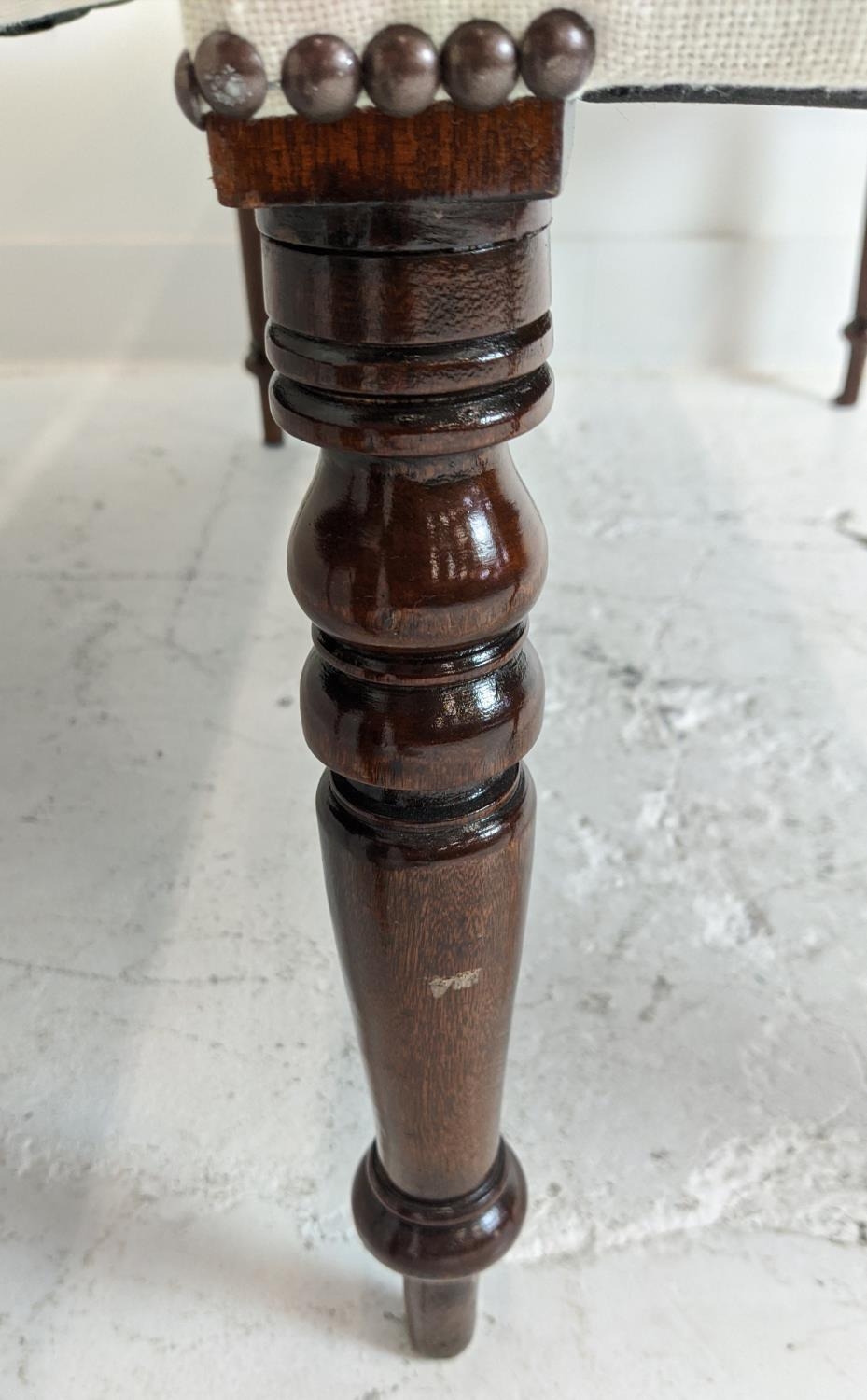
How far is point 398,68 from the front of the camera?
0.86 ft

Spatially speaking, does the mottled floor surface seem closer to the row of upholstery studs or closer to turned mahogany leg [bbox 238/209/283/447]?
turned mahogany leg [bbox 238/209/283/447]

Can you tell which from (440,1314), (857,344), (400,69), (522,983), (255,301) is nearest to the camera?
(400,69)

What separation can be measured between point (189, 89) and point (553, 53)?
8 centimetres

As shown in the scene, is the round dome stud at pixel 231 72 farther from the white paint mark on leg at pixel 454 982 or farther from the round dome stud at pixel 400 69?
the white paint mark on leg at pixel 454 982

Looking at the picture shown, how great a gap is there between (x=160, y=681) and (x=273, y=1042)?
1.33 ft

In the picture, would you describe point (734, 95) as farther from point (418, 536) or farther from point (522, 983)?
point (522, 983)

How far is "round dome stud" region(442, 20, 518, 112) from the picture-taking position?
0.27 m

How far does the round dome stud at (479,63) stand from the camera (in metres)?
0.27

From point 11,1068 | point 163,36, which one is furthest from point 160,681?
point 163,36

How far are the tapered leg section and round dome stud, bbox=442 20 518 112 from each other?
46cm

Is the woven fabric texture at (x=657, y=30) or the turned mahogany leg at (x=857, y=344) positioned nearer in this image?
the woven fabric texture at (x=657, y=30)

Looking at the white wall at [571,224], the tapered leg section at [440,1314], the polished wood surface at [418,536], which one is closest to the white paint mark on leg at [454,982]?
the polished wood surface at [418,536]

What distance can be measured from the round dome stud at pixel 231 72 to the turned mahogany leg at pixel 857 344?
4.02ft

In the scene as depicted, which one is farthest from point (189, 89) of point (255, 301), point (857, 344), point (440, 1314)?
point (857, 344)
